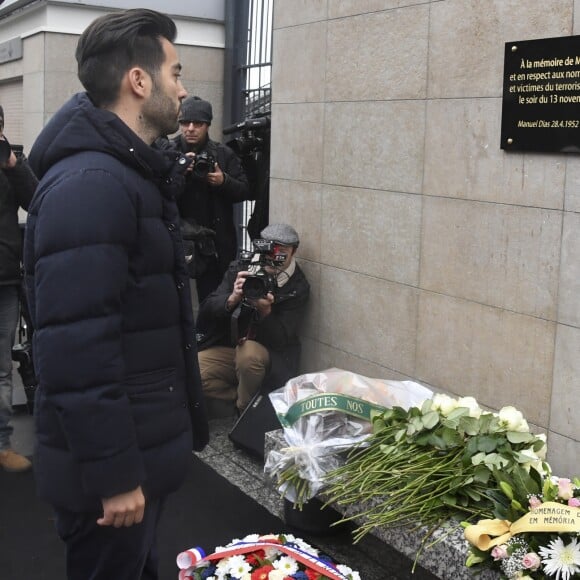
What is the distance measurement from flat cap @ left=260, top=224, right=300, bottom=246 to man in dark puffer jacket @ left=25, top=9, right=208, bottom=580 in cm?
288

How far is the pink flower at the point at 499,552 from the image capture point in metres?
2.82

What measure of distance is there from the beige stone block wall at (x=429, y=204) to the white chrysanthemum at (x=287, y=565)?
64.5 inches

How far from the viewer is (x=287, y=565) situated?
2959 millimetres

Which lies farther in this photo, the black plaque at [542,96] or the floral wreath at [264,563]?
the black plaque at [542,96]

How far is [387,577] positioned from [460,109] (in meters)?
2.31

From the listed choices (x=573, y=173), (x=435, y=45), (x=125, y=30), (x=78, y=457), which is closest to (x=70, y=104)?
(x=125, y=30)

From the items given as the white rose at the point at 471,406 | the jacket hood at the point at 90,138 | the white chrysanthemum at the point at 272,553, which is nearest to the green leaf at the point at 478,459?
the white rose at the point at 471,406

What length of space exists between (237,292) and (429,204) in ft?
4.33

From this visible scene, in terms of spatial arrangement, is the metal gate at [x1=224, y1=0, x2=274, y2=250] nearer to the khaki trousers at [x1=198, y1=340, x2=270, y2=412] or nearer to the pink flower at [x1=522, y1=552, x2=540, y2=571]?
the khaki trousers at [x1=198, y1=340, x2=270, y2=412]

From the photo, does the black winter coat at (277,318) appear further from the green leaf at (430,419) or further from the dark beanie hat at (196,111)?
the green leaf at (430,419)

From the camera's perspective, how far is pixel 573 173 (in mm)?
3869

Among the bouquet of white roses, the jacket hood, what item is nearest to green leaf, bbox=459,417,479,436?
the bouquet of white roses

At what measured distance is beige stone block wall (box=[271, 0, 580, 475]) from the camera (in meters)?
4.03

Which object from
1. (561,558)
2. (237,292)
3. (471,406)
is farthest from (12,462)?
(561,558)
